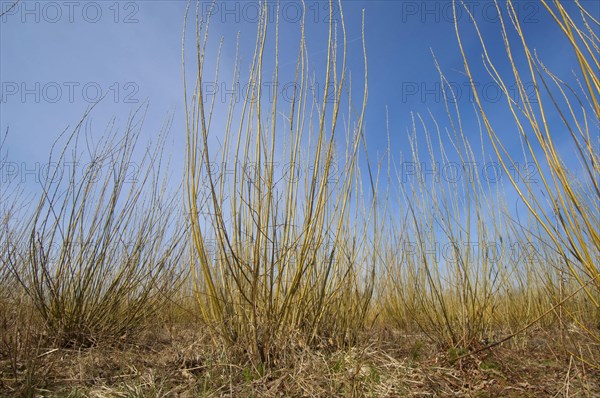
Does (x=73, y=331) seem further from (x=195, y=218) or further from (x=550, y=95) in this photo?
(x=550, y=95)

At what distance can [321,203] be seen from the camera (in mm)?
1785

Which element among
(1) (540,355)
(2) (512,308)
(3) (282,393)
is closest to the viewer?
(3) (282,393)

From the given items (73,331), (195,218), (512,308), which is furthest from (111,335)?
Result: (512,308)

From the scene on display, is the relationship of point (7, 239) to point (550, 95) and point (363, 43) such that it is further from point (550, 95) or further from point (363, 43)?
point (550, 95)

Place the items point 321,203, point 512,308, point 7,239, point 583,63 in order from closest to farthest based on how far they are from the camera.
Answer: point 583,63, point 321,203, point 7,239, point 512,308

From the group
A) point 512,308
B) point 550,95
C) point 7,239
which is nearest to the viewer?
point 550,95

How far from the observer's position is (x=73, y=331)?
2.43 meters

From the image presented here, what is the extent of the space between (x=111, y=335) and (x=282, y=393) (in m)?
1.60

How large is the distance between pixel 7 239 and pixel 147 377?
181cm

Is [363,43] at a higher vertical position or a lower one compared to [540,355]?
higher

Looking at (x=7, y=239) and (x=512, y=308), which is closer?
(x=7, y=239)

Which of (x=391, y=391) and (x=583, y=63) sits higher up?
(x=583, y=63)

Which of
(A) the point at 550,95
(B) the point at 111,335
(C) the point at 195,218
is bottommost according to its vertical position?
(B) the point at 111,335

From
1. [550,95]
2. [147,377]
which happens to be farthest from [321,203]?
[147,377]
